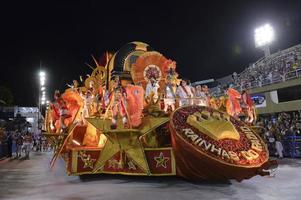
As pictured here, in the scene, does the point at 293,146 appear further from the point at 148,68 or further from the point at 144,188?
the point at 144,188

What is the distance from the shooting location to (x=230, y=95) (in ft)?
35.6

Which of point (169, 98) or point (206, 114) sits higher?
point (169, 98)

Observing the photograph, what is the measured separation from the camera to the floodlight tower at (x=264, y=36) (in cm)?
3212

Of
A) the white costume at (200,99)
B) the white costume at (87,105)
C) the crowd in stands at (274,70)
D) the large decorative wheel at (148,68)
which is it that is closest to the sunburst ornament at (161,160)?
the white costume at (200,99)

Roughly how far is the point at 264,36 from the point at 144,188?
Answer: 28.9 meters

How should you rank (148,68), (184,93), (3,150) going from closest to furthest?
(184,93), (148,68), (3,150)

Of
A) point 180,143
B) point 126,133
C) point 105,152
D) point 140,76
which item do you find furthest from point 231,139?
point 140,76

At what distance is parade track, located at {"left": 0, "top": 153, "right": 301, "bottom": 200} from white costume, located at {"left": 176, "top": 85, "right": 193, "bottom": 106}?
282cm

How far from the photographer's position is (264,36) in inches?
1272

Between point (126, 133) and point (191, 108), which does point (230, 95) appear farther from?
point (126, 133)

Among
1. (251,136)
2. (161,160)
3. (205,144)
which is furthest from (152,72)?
(205,144)

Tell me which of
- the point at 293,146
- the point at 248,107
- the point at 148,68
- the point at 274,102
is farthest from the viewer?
the point at 274,102

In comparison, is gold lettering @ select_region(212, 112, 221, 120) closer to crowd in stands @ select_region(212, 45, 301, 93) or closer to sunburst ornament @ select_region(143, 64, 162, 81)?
sunburst ornament @ select_region(143, 64, 162, 81)

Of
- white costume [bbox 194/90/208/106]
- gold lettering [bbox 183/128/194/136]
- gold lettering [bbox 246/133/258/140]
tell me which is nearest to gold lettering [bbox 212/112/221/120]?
gold lettering [bbox 246/133/258/140]
